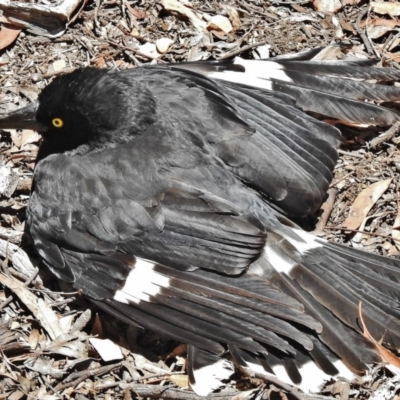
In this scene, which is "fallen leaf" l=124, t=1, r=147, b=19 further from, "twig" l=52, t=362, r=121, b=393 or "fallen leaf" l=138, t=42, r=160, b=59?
"twig" l=52, t=362, r=121, b=393

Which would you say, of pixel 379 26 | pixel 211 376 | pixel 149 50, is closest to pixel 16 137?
pixel 149 50

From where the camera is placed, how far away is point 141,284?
4.79 metres

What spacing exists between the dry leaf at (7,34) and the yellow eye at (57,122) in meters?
1.02

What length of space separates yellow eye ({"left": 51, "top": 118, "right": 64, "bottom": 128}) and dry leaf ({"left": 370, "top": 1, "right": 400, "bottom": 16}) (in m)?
2.21

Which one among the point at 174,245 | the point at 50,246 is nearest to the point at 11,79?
the point at 50,246

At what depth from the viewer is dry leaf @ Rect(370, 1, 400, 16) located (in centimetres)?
617

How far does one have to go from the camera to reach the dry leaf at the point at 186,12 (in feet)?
20.1

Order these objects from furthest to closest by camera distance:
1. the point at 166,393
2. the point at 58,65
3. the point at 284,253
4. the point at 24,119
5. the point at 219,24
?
the point at 219,24
the point at 58,65
the point at 24,119
the point at 284,253
the point at 166,393

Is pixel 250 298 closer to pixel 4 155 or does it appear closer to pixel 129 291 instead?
pixel 129 291

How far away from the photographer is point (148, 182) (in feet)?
16.0

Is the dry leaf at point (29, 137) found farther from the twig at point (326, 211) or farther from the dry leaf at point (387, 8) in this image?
the dry leaf at point (387, 8)

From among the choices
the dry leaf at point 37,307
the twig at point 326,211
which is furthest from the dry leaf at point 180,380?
the twig at point 326,211

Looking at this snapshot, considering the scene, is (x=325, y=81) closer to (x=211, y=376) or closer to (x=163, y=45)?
(x=163, y=45)

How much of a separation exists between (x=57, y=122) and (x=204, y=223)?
1.03 metres
